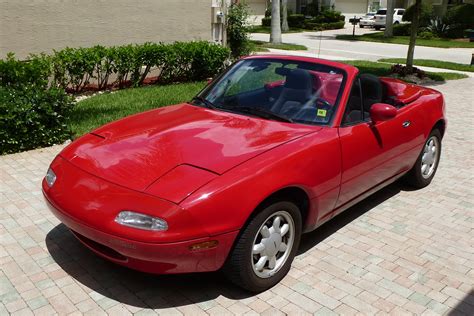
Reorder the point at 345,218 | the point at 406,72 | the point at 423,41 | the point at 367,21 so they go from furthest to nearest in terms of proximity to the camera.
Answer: the point at 367,21 < the point at 423,41 < the point at 406,72 < the point at 345,218

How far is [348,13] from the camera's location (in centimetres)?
5591

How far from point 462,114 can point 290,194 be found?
26.0ft

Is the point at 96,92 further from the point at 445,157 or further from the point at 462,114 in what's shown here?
the point at 462,114

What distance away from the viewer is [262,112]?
164 inches

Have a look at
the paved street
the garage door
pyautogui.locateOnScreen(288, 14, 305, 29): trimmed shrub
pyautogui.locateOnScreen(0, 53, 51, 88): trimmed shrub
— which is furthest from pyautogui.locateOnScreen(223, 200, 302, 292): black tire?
the garage door

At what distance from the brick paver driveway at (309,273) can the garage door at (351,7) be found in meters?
54.3

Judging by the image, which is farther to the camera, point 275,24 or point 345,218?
point 275,24

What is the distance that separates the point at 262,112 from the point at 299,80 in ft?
1.56

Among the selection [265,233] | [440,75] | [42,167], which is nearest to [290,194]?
[265,233]

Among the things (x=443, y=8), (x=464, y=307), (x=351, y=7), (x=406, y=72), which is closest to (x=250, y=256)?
(x=464, y=307)

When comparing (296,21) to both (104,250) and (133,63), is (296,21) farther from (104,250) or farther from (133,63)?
(104,250)

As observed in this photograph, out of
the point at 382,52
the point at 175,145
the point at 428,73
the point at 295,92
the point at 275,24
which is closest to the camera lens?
the point at 175,145

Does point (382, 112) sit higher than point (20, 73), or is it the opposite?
point (382, 112)

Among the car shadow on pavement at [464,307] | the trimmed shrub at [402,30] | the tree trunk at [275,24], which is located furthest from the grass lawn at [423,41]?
the car shadow on pavement at [464,307]
